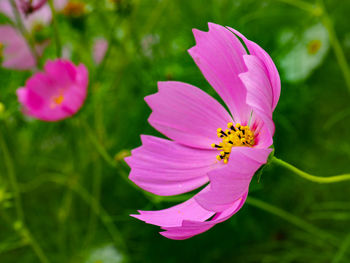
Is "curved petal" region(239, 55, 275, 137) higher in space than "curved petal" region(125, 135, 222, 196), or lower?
higher

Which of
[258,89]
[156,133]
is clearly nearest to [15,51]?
[156,133]

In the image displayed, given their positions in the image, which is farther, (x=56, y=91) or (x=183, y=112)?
(x=56, y=91)

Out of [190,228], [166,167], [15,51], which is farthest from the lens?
[15,51]

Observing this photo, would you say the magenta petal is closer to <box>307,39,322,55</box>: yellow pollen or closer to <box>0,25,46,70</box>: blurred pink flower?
<box>0,25,46,70</box>: blurred pink flower

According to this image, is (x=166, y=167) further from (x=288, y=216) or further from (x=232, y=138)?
(x=288, y=216)

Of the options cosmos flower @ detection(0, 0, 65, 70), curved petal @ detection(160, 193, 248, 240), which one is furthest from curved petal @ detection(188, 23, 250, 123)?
cosmos flower @ detection(0, 0, 65, 70)

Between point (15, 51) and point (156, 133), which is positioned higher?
point (15, 51)

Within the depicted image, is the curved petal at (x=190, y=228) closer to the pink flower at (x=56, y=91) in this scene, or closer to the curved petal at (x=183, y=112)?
the curved petal at (x=183, y=112)
